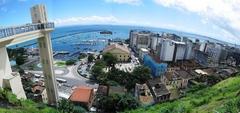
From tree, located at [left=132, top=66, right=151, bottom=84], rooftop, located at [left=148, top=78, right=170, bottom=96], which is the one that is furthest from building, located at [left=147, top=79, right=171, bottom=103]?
tree, located at [left=132, top=66, right=151, bottom=84]

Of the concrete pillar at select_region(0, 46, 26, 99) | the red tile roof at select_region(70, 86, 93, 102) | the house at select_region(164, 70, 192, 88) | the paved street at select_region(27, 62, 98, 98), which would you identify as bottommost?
the paved street at select_region(27, 62, 98, 98)

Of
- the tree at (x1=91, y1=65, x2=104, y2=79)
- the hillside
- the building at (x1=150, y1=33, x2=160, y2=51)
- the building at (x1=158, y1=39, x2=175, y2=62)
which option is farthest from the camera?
the building at (x1=150, y1=33, x2=160, y2=51)

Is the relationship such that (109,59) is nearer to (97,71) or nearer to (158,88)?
(97,71)

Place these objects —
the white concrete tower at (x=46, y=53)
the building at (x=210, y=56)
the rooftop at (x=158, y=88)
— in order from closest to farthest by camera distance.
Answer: the white concrete tower at (x=46, y=53)
the rooftop at (x=158, y=88)
the building at (x=210, y=56)

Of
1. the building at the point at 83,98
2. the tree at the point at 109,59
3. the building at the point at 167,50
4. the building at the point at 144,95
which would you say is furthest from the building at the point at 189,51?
the building at the point at 83,98

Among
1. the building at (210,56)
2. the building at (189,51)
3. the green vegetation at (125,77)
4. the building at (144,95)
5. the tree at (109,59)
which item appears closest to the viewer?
the building at (144,95)

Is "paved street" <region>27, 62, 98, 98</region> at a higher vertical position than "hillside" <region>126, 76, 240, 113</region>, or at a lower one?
lower

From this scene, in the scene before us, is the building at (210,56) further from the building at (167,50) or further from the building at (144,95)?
the building at (144,95)

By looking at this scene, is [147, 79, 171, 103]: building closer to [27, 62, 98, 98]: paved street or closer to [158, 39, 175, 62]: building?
[27, 62, 98, 98]: paved street
